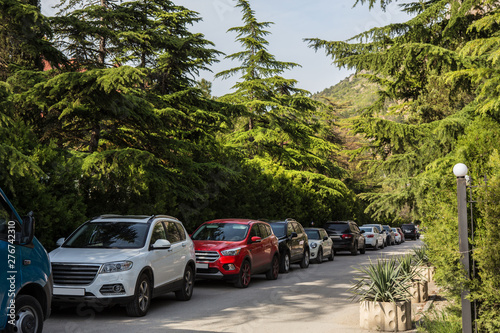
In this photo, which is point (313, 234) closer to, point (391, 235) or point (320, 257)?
point (320, 257)

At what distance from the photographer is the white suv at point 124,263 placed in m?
8.23

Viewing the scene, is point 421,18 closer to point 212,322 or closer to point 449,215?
point 449,215

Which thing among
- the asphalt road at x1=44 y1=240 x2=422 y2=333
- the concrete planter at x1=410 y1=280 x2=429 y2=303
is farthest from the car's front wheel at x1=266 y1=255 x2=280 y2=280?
the concrete planter at x1=410 y1=280 x2=429 y2=303

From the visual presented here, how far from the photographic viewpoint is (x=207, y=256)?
42.1ft

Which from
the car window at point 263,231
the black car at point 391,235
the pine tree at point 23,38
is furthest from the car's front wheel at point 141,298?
the black car at point 391,235

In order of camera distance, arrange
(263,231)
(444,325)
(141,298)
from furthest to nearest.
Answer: (263,231) → (141,298) → (444,325)

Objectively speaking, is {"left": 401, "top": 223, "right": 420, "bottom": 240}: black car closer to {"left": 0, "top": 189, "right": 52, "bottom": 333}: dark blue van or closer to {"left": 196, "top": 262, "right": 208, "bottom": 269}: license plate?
{"left": 196, "top": 262, "right": 208, "bottom": 269}: license plate

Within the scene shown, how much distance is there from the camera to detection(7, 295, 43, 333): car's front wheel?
5.47 meters

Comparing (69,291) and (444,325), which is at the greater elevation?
(69,291)

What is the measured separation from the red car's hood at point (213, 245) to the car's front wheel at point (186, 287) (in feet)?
5.94

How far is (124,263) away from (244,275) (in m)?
5.16

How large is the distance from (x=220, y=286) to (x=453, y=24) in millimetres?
12281

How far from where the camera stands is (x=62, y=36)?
16062 mm

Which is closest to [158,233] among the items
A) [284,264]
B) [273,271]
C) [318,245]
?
[273,271]
